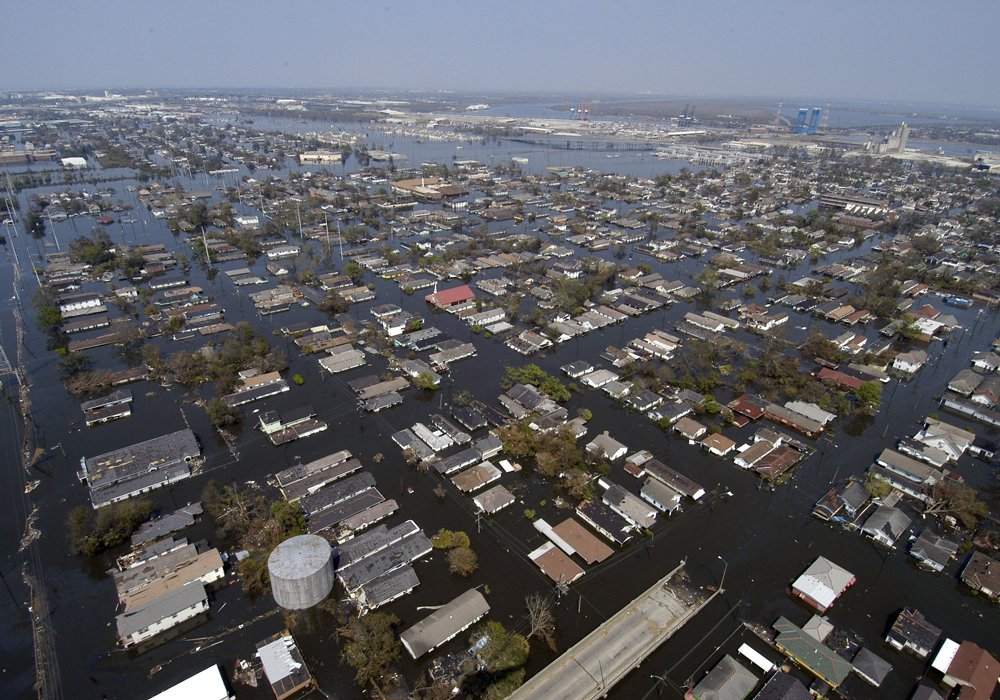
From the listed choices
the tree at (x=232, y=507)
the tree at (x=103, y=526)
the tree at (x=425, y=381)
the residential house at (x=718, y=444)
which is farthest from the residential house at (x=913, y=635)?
the tree at (x=103, y=526)

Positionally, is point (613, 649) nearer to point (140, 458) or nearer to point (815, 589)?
point (815, 589)

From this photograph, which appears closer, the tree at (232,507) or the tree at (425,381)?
the tree at (232,507)

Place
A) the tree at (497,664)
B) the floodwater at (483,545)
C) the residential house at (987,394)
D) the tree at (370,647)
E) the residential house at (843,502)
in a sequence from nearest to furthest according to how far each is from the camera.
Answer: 1. the tree at (497,664)
2. the tree at (370,647)
3. the floodwater at (483,545)
4. the residential house at (843,502)
5. the residential house at (987,394)

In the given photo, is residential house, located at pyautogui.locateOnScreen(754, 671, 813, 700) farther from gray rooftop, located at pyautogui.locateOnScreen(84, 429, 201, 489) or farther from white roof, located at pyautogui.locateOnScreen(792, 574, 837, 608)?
gray rooftop, located at pyautogui.locateOnScreen(84, 429, 201, 489)

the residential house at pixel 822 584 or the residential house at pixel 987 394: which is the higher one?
the residential house at pixel 987 394

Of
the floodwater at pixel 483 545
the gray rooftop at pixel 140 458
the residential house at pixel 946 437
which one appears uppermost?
the residential house at pixel 946 437

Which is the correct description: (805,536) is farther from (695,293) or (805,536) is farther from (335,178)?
(335,178)

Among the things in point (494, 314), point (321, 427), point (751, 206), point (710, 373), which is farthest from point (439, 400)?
point (751, 206)

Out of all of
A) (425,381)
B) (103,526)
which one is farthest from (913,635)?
(103,526)

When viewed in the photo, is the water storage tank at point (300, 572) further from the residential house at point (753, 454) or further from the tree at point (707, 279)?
the tree at point (707, 279)
